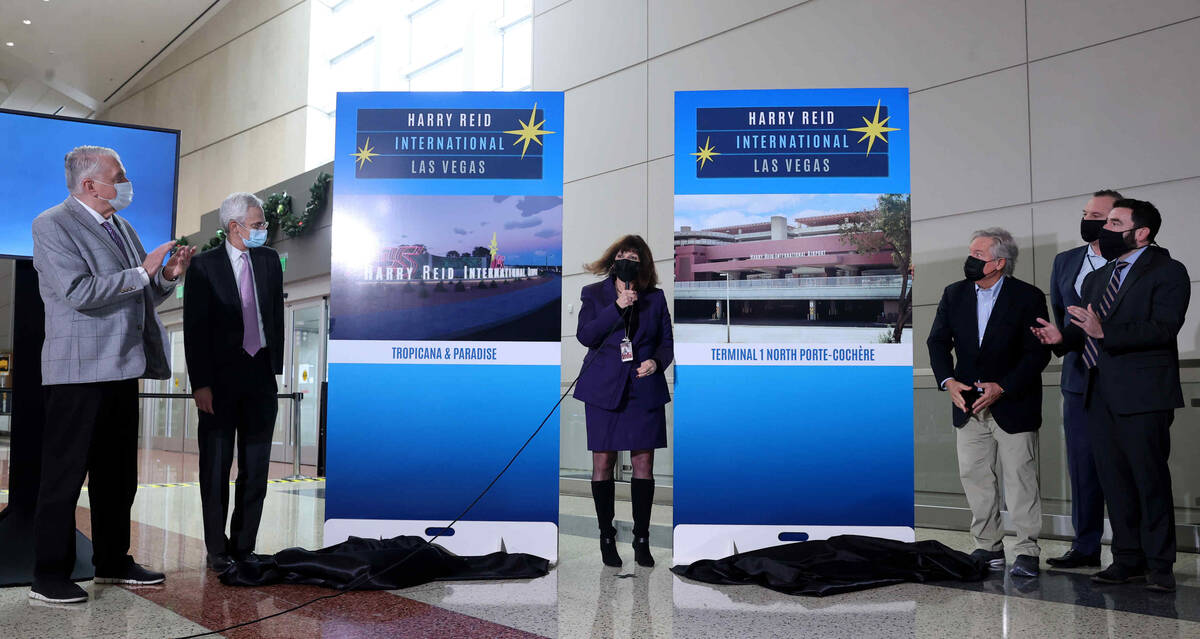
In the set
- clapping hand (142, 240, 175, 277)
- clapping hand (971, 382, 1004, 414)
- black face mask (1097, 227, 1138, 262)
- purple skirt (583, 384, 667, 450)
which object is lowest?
purple skirt (583, 384, 667, 450)

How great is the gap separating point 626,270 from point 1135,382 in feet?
6.57

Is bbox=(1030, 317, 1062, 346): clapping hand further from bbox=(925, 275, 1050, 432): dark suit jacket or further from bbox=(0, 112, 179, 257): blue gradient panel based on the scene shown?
bbox=(0, 112, 179, 257): blue gradient panel

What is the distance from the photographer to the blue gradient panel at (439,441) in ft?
12.1

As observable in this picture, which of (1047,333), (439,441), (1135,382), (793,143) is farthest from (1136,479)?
(439,441)

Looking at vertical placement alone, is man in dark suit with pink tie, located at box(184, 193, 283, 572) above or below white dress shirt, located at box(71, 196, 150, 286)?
below

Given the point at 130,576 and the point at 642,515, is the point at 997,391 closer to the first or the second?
the point at 642,515

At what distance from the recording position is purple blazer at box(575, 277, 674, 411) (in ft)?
12.0

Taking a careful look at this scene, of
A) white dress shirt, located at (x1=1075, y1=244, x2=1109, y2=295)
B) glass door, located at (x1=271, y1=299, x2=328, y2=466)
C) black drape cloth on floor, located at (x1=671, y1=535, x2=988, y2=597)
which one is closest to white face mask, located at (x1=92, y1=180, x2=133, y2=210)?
black drape cloth on floor, located at (x1=671, y1=535, x2=988, y2=597)

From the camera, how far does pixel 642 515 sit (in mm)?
3715

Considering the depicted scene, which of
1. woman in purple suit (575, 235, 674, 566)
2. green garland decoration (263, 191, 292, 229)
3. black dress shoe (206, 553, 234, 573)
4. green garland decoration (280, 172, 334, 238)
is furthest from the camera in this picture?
green garland decoration (263, 191, 292, 229)

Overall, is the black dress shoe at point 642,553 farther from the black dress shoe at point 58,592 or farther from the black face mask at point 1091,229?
the black face mask at point 1091,229

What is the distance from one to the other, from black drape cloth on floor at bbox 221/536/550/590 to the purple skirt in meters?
0.55

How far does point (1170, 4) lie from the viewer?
4688 millimetres

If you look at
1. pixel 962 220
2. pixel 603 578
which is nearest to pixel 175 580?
pixel 603 578
